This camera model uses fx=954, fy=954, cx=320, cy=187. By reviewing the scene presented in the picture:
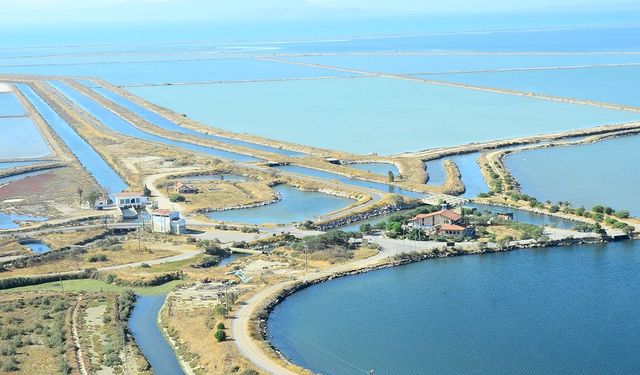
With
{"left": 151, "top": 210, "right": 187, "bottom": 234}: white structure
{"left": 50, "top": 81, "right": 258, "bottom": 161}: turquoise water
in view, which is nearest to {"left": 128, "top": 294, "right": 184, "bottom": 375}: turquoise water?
{"left": 151, "top": 210, "right": 187, "bottom": 234}: white structure

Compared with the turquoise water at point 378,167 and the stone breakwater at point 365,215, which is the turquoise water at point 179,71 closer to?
the turquoise water at point 378,167

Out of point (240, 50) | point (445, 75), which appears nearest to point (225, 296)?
point (445, 75)

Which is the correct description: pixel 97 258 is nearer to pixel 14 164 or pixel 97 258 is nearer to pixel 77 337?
pixel 77 337

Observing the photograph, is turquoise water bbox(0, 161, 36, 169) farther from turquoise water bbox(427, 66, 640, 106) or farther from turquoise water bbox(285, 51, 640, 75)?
turquoise water bbox(285, 51, 640, 75)

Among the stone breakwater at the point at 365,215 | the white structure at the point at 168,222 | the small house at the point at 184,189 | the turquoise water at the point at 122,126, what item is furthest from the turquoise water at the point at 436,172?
the white structure at the point at 168,222

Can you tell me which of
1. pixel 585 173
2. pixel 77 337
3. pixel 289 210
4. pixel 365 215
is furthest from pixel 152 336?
pixel 585 173
